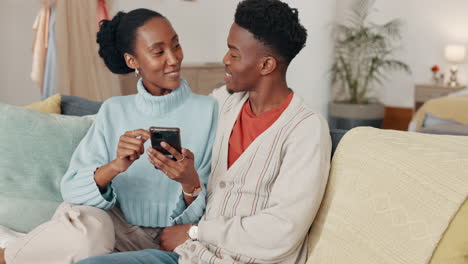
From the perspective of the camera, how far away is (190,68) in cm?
500

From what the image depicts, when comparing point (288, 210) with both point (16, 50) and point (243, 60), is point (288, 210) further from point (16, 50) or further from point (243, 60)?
point (16, 50)

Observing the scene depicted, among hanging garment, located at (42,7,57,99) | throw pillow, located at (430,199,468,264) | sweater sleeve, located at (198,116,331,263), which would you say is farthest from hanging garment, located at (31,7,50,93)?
throw pillow, located at (430,199,468,264)

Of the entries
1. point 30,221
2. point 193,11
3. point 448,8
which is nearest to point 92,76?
point 193,11

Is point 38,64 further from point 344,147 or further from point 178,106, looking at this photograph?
point 344,147

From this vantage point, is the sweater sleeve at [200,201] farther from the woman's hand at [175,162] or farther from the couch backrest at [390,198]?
the couch backrest at [390,198]

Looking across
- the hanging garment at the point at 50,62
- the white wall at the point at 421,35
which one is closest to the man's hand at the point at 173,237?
the hanging garment at the point at 50,62

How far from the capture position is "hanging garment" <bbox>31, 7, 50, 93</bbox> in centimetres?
404

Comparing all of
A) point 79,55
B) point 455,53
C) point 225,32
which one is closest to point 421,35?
point 455,53

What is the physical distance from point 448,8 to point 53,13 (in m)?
4.76

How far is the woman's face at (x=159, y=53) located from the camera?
5.32 ft

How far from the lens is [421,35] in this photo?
269 inches

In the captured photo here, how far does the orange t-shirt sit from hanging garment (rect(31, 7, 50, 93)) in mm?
2889

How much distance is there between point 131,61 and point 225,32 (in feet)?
15.6

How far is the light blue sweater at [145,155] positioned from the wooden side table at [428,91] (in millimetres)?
5266
